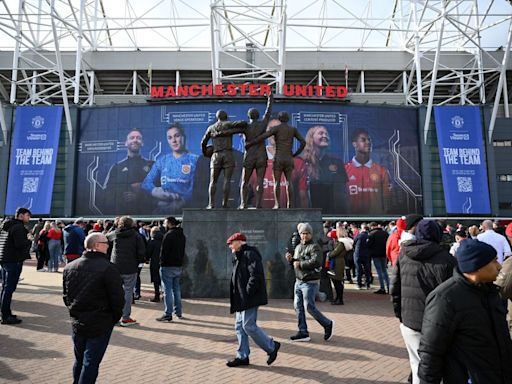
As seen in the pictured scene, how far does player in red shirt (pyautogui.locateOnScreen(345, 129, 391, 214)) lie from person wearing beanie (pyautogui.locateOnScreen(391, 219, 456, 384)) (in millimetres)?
26815

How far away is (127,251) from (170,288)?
1.13 meters

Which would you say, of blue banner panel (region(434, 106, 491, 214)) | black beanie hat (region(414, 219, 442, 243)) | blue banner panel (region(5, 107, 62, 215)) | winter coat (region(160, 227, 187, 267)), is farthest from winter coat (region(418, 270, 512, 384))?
blue banner panel (region(5, 107, 62, 215))

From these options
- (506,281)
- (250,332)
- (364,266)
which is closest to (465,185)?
(364,266)

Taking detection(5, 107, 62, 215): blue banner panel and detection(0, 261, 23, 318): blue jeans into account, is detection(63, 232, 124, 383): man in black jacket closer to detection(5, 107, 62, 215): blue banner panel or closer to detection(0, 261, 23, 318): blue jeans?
detection(0, 261, 23, 318): blue jeans

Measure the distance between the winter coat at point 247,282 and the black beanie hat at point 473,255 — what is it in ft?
9.29

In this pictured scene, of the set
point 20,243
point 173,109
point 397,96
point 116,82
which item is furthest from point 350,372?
point 116,82

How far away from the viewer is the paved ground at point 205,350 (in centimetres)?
481

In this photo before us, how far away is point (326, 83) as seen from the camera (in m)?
37.3

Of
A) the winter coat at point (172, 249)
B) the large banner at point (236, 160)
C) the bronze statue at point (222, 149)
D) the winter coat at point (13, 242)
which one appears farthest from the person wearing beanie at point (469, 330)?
the large banner at point (236, 160)

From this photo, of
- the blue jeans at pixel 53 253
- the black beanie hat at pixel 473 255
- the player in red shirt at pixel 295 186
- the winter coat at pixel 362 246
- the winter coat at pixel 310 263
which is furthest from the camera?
the player in red shirt at pixel 295 186

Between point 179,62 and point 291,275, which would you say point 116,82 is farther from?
point 291,275

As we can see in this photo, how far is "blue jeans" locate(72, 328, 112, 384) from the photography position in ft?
12.0

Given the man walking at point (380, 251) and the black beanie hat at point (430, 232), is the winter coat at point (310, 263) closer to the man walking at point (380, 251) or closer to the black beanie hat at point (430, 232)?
the black beanie hat at point (430, 232)

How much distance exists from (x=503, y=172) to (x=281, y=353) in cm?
3317
